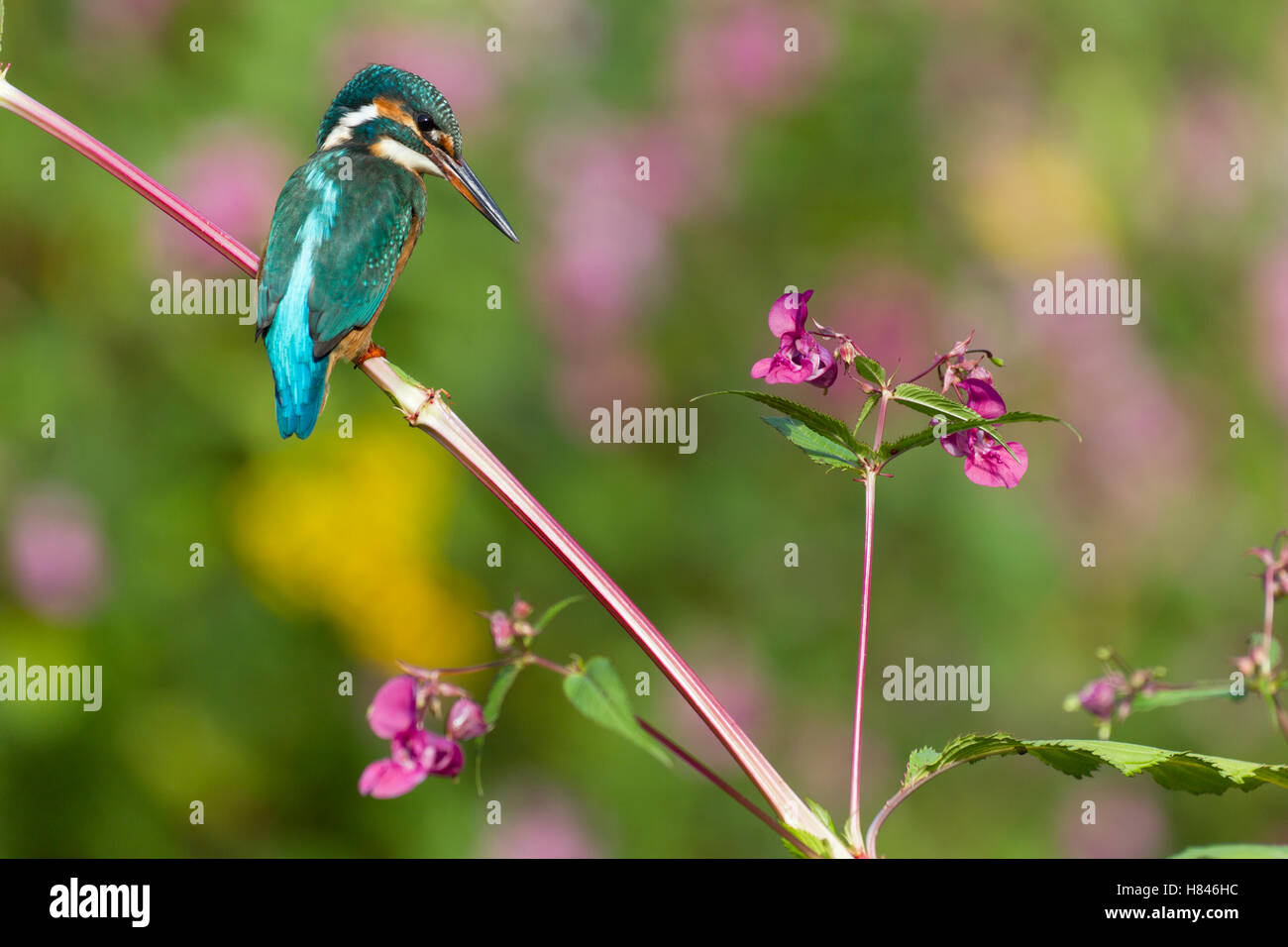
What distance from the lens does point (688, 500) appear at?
312cm

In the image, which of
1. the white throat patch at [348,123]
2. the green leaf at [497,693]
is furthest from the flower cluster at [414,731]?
the white throat patch at [348,123]

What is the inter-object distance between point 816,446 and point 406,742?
1.25 feet

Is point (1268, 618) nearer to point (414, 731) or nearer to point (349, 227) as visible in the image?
point (414, 731)

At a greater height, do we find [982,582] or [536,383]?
[536,383]

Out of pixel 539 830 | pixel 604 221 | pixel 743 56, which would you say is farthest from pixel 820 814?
pixel 743 56

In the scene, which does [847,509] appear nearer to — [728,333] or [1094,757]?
[728,333]

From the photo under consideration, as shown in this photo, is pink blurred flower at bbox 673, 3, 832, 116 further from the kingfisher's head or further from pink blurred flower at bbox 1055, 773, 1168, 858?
pink blurred flower at bbox 1055, 773, 1168, 858

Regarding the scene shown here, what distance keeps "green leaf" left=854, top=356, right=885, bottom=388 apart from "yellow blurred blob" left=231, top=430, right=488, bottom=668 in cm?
206

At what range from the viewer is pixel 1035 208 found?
320 cm

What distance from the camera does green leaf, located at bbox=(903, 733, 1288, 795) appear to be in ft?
2.57

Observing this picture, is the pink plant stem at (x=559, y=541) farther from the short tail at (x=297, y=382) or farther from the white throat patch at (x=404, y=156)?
the white throat patch at (x=404, y=156)

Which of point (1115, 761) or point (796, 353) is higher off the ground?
point (796, 353)

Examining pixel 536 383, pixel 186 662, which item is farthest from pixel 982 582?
pixel 186 662

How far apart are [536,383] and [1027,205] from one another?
4.53 feet
